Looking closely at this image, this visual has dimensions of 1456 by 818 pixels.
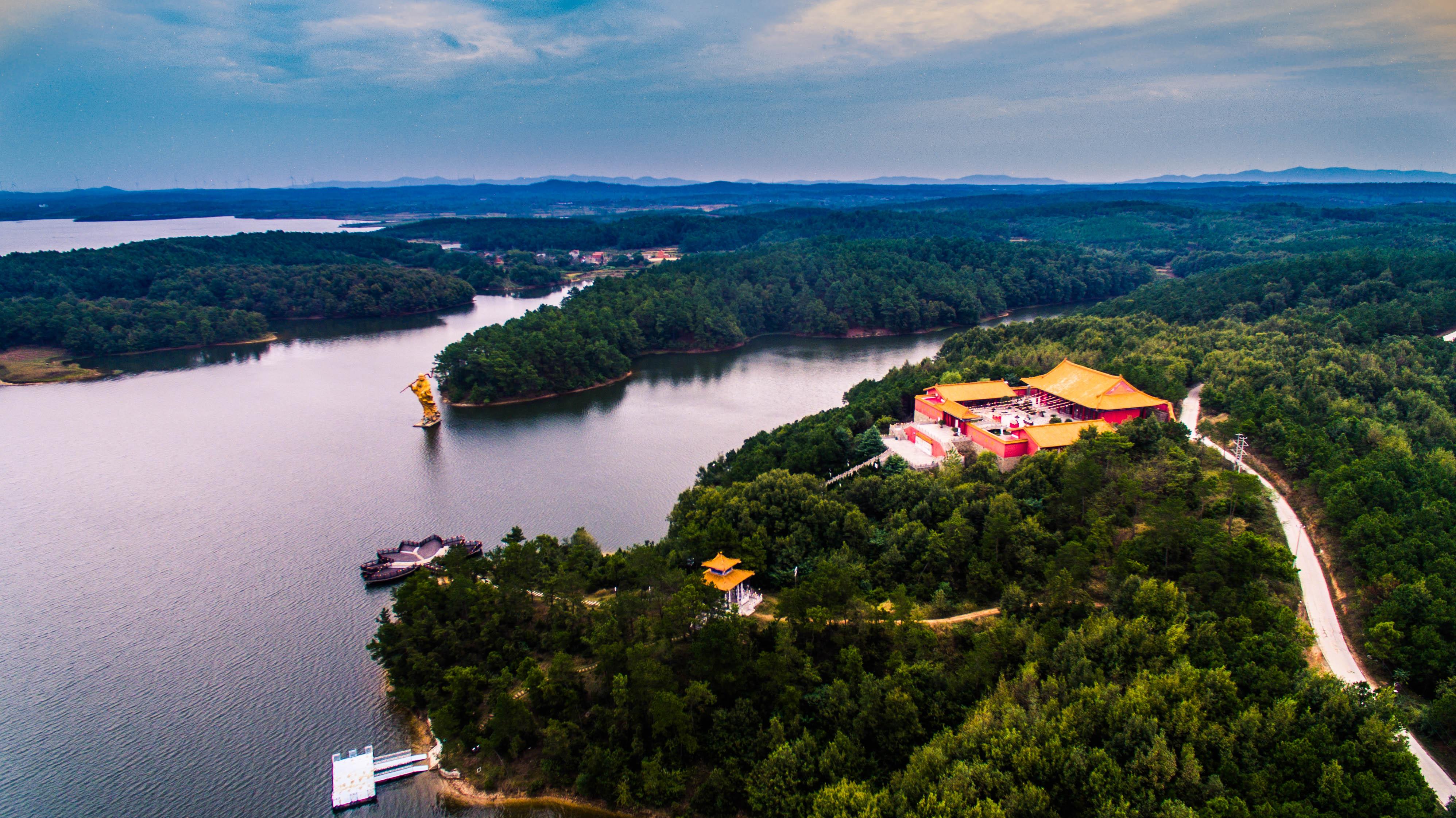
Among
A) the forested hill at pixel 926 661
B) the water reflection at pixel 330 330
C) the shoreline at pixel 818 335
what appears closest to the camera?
the forested hill at pixel 926 661

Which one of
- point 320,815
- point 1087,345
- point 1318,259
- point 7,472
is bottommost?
point 320,815

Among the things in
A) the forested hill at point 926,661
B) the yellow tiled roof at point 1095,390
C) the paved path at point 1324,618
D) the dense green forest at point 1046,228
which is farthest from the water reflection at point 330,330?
the paved path at point 1324,618

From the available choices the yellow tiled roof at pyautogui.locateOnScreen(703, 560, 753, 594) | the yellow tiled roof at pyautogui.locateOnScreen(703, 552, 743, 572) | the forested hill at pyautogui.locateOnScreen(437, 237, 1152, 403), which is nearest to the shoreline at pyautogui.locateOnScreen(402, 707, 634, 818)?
the yellow tiled roof at pyautogui.locateOnScreen(703, 560, 753, 594)

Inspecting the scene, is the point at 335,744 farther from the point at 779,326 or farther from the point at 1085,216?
the point at 1085,216

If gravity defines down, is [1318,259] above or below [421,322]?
above

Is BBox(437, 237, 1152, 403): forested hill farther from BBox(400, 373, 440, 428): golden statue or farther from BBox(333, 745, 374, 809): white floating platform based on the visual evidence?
BBox(333, 745, 374, 809): white floating platform

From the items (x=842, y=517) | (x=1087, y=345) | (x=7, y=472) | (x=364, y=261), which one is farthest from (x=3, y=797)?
(x=364, y=261)

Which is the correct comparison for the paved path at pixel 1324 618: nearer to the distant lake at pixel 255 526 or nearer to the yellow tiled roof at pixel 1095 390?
the yellow tiled roof at pixel 1095 390
